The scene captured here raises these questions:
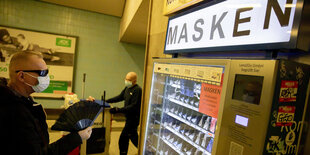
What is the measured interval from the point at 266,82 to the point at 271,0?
41 centimetres

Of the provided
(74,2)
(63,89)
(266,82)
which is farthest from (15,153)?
(74,2)

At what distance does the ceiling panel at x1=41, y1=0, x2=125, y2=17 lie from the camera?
516 centimetres

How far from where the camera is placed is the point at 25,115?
3.42 ft

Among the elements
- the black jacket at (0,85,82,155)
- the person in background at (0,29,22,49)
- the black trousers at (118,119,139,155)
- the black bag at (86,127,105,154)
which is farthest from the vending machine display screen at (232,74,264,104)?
the person in background at (0,29,22,49)

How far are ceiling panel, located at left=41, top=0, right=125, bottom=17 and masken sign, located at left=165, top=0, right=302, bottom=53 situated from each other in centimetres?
450

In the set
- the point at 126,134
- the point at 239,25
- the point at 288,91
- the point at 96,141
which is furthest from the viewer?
the point at 126,134

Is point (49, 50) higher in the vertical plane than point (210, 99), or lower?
higher

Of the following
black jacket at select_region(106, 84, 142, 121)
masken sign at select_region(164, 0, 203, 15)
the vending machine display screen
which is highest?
masken sign at select_region(164, 0, 203, 15)

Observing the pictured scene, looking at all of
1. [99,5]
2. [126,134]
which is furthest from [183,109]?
[99,5]

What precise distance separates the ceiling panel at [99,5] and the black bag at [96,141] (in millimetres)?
3924

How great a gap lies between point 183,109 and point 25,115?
1.18 metres

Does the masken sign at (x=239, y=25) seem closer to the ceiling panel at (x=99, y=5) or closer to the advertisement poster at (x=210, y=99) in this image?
the advertisement poster at (x=210, y=99)

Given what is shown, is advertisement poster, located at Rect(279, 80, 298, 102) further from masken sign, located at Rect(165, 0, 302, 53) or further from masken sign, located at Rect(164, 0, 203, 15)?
masken sign, located at Rect(164, 0, 203, 15)

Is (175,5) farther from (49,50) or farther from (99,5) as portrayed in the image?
(49,50)
